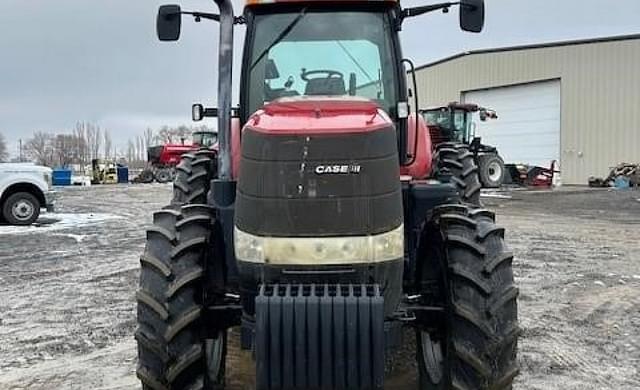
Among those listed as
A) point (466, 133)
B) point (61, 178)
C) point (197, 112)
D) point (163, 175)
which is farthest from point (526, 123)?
point (197, 112)

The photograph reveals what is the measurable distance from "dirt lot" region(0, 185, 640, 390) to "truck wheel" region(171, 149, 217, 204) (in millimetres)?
1296

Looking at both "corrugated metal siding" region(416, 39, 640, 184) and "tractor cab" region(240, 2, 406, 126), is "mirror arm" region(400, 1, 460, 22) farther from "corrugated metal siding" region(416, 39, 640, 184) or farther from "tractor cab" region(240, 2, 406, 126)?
"corrugated metal siding" region(416, 39, 640, 184)

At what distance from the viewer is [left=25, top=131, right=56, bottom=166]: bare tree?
83.6 meters

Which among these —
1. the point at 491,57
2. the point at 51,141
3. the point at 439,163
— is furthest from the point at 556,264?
the point at 51,141

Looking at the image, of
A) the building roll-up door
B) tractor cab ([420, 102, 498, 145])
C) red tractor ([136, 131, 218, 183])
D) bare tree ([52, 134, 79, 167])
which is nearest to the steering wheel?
tractor cab ([420, 102, 498, 145])

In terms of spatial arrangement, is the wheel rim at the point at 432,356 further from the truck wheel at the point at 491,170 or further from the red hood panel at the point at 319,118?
the truck wheel at the point at 491,170

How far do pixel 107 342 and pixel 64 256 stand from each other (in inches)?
224

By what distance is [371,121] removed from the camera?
3678 millimetres

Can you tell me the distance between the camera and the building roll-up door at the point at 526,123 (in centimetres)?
3606

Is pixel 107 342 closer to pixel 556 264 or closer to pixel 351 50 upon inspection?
pixel 351 50

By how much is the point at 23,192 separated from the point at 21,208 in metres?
0.38

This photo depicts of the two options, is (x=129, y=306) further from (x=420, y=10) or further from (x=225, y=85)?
(x=420, y=10)

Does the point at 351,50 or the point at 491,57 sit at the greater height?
the point at 491,57

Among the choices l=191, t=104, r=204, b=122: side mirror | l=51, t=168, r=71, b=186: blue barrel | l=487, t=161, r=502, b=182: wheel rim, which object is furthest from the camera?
l=51, t=168, r=71, b=186: blue barrel
